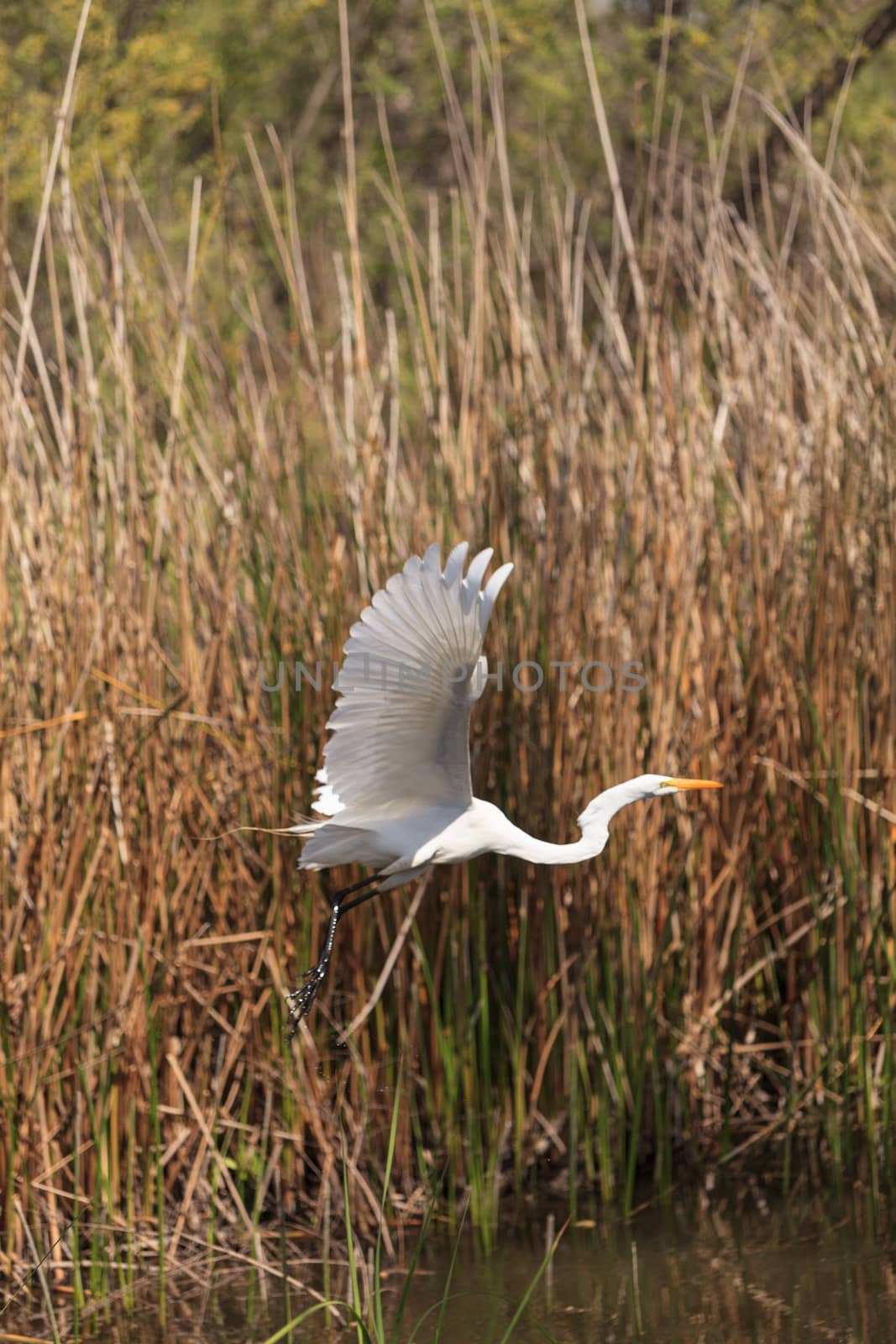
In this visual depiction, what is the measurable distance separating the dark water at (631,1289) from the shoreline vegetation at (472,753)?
0.09m

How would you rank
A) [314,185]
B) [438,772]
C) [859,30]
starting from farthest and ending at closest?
[314,185]
[859,30]
[438,772]

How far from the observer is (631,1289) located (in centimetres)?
259

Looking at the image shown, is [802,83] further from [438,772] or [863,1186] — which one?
[438,772]

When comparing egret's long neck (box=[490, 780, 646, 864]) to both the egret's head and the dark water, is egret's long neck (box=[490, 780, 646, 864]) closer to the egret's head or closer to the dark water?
the egret's head

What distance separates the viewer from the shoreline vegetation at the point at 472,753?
2648 mm

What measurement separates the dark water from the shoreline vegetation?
0.09m

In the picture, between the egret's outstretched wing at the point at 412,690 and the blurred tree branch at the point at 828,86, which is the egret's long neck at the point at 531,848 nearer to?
the egret's outstretched wing at the point at 412,690

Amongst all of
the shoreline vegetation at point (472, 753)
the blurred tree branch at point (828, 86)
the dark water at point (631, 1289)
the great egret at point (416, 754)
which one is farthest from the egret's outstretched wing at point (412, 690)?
the blurred tree branch at point (828, 86)

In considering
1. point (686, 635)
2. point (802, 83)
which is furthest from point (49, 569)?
point (802, 83)

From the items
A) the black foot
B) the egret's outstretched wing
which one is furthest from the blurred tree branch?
the black foot

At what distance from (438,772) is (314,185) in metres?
10.7

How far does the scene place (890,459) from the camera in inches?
112

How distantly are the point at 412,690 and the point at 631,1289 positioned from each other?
1.51 m

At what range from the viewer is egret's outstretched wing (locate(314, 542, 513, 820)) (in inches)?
55.9
